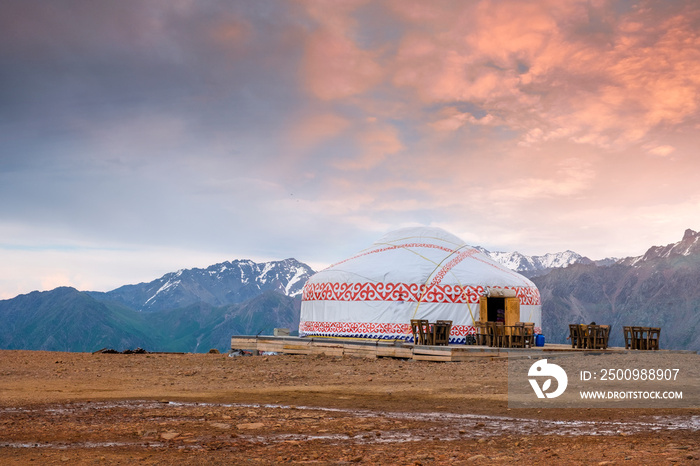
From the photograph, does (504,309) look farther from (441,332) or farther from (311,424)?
(311,424)

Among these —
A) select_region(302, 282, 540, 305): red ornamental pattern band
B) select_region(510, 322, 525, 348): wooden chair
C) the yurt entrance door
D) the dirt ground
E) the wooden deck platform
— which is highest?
select_region(302, 282, 540, 305): red ornamental pattern band

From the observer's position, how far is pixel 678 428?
6672 millimetres

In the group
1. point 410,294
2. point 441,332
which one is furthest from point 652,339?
point 410,294

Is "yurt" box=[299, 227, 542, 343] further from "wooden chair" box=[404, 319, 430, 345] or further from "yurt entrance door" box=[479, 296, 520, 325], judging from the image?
"wooden chair" box=[404, 319, 430, 345]

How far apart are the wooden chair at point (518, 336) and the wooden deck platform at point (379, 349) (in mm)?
395

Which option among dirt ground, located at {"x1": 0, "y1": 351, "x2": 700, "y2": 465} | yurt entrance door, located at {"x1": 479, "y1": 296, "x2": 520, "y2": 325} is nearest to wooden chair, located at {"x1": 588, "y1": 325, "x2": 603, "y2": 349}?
yurt entrance door, located at {"x1": 479, "y1": 296, "x2": 520, "y2": 325}

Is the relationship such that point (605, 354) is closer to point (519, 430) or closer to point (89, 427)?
point (519, 430)

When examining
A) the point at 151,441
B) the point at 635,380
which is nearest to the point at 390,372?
the point at 635,380

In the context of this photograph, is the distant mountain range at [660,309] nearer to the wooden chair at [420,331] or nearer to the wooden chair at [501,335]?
the wooden chair at [501,335]

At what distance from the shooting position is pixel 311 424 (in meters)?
7.21

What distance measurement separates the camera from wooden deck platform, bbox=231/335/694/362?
53.6 ft

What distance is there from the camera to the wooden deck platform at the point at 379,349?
16.3 m

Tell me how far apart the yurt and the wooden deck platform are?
1.20m

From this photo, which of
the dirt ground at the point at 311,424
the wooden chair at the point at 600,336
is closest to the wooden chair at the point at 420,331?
the dirt ground at the point at 311,424
